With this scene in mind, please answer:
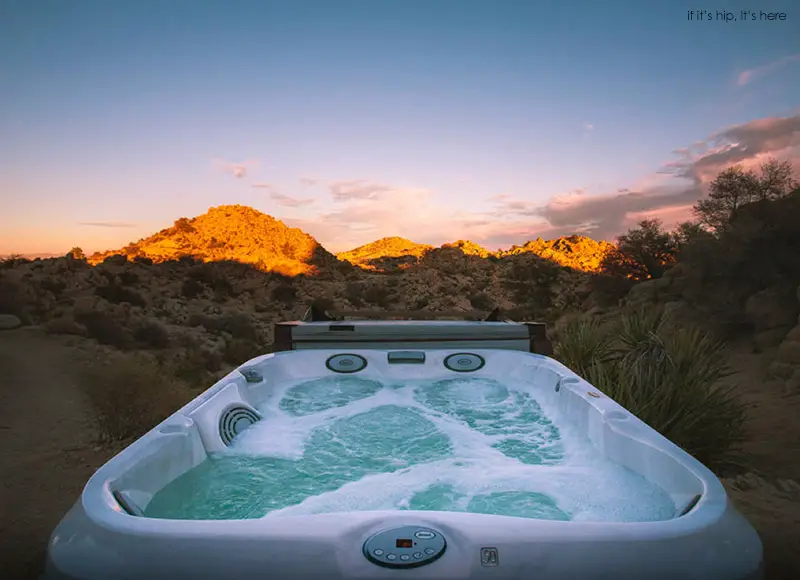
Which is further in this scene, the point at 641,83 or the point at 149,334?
the point at 149,334

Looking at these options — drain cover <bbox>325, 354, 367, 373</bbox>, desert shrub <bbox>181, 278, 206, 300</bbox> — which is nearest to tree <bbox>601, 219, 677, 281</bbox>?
drain cover <bbox>325, 354, 367, 373</bbox>

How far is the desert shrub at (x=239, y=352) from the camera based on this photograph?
7.87 metres

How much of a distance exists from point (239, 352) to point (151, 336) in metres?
1.53

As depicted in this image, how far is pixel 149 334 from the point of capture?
8.33 metres

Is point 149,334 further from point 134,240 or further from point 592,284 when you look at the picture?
point 134,240

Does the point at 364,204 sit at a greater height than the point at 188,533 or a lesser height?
greater

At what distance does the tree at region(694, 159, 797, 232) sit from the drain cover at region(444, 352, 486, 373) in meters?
5.38

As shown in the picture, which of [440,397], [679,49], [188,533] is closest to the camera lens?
[188,533]

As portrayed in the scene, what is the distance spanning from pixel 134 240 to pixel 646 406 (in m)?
16.6

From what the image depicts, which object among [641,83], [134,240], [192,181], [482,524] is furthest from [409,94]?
[134,240]

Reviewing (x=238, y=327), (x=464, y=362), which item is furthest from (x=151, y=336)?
(x=464, y=362)

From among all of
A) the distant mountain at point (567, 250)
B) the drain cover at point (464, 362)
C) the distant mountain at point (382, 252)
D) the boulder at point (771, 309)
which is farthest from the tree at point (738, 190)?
the distant mountain at point (382, 252)

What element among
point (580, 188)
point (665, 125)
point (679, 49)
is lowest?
point (580, 188)

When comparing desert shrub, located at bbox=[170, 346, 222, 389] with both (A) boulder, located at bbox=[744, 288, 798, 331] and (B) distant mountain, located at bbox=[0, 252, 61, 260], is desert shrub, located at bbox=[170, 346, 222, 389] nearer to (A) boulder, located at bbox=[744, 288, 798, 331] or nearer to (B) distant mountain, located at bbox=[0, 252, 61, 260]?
(A) boulder, located at bbox=[744, 288, 798, 331]
